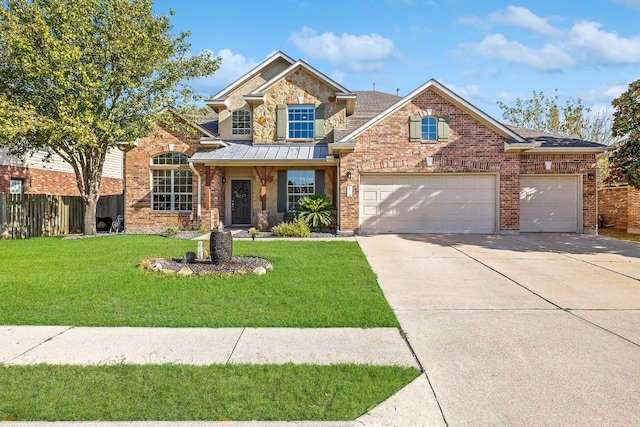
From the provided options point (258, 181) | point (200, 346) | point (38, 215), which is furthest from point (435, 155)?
point (38, 215)

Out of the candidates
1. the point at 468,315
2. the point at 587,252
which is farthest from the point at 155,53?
the point at 587,252

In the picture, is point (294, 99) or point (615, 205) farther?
point (615, 205)

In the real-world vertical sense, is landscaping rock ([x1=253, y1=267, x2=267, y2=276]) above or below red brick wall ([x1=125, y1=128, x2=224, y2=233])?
below

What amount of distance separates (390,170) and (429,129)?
7.12ft

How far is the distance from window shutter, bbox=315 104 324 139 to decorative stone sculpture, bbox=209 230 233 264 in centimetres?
983

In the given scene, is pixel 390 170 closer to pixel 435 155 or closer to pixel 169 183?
pixel 435 155

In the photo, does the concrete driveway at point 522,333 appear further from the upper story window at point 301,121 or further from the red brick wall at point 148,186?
the red brick wall at point 148,186

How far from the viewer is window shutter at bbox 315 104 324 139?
1745 centimetres

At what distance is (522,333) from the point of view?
4918 mm

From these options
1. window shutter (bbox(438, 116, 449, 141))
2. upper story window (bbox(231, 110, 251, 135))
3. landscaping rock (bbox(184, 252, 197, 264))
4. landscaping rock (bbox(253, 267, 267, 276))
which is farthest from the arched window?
window shutter (bbox(438, 116, 449, 141))

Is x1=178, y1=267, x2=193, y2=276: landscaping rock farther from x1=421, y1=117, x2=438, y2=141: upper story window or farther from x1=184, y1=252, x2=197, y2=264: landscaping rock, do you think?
x1=421, y1=117, x2=438, y2=141: upper story window

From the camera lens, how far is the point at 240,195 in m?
17.8

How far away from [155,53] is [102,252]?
759 cm

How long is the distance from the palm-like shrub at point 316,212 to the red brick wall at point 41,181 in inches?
512
